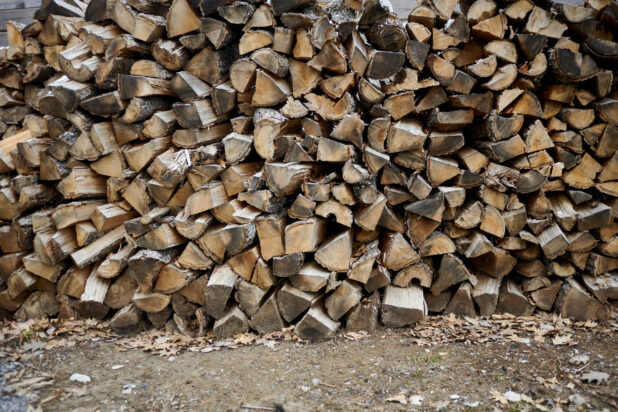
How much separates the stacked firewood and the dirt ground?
0.17 metres

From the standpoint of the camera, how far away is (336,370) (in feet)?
9.17

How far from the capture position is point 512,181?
308 cm

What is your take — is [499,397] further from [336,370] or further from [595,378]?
[336,370]

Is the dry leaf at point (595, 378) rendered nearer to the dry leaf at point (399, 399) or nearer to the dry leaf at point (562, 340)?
the dry leaf at point (562, 340)

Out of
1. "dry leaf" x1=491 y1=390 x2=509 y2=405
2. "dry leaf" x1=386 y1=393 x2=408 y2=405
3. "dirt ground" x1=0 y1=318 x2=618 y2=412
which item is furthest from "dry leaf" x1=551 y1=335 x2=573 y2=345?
"dry leaf" x1=386 y1=393 x2=408 y2=405

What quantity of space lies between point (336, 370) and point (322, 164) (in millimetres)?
1357

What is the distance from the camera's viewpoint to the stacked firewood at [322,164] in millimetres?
2949

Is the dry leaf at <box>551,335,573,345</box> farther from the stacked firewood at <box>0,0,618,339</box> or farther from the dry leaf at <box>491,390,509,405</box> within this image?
the dry leaf at <box>491,390,509,405</box>

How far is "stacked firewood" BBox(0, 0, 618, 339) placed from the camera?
2.95m

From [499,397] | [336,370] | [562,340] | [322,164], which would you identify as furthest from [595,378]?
[322,164]

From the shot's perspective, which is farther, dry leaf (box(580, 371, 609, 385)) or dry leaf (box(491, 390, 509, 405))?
dry leaf (box(580, 371, 609, 385))

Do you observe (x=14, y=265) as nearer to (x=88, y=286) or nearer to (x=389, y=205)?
(x=88, y=286)

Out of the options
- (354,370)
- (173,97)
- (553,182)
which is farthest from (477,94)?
(173,97)

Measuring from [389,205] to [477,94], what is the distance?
3.07ft
